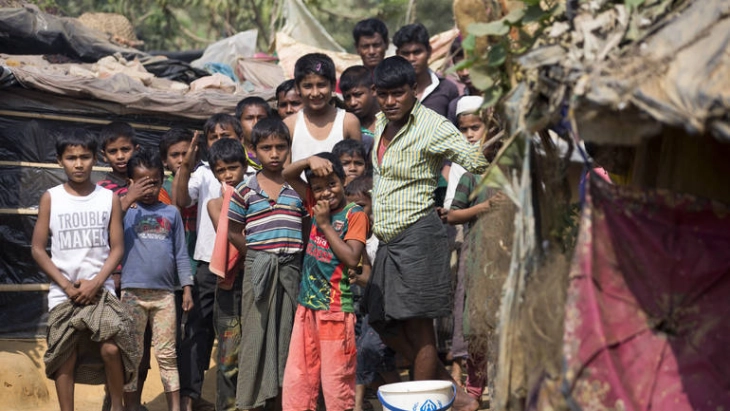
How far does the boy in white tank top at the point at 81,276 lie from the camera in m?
5.97

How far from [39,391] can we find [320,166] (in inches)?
119

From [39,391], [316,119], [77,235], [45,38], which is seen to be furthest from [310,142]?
[45,38]

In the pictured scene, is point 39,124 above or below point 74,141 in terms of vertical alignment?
above

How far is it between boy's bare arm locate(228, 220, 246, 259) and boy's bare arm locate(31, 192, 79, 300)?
0.98m

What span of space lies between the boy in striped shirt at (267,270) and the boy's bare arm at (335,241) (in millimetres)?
359

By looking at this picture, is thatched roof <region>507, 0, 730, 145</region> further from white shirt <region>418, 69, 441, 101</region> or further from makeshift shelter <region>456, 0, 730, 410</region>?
white shirt <region>418, 69, 441, 101</region>

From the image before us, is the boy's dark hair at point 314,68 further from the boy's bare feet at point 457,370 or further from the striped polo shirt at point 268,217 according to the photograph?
the boy's bare feet at point 457,370

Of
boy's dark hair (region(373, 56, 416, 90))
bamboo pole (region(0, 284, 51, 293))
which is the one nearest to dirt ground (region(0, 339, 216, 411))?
bamboo pole (region(0, 284, 51, 293))

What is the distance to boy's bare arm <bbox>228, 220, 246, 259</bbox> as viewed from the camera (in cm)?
631

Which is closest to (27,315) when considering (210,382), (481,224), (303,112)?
(210,382)

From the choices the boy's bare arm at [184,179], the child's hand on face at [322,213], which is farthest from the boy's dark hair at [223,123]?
the child's hand on face at [322,213]

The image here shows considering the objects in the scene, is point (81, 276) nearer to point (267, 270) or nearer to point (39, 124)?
point (267, 270)

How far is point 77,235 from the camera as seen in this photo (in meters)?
6.09

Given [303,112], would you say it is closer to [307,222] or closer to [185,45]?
[307,222]
